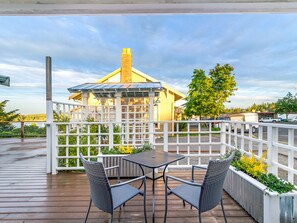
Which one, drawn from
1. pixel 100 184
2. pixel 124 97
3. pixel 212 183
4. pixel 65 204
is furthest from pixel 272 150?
pixel 124 97

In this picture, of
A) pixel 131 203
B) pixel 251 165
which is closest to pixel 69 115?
pixel 131 203

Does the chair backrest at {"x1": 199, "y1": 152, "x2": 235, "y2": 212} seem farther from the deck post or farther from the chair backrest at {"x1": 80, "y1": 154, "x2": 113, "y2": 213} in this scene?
the deck post

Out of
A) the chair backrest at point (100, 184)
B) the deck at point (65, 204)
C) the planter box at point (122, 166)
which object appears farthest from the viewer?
the planter box at point (122, 166)

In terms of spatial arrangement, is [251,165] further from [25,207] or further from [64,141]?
[64,141]

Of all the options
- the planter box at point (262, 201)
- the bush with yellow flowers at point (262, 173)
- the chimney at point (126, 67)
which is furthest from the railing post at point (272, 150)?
the chimney at point (126, 67)

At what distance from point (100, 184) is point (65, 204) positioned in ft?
4.49

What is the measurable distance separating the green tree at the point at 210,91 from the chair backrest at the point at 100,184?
590 inches

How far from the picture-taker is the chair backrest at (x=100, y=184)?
1.87 m

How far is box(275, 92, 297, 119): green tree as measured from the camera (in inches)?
1113

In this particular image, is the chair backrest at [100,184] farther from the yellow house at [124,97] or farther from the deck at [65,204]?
the yellow house at [124,97]

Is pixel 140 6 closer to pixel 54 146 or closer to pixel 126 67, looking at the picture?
pixel 54 146

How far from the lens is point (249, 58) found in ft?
38.0

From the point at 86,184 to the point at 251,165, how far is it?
3002mm

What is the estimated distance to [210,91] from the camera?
16.3 m
